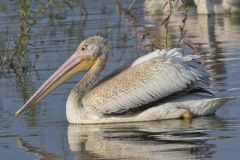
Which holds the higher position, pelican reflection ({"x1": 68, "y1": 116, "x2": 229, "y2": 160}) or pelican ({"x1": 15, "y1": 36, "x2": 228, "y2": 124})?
pelican ({"x1": 15, "y1": 36, "x2": 228, "y2": 124})

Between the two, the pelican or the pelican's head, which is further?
the pelican's head

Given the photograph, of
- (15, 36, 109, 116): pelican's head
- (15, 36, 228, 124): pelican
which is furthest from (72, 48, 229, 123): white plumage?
(15, 36, 109, 116): pelican's head

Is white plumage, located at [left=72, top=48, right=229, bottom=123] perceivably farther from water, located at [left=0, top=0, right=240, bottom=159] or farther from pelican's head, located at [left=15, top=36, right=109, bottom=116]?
pelican's head, located at [left=15, top=36, right=109, bottom=116]

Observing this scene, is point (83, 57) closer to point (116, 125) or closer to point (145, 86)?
point (145, 86)

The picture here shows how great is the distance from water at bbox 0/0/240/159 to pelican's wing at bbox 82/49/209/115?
20cm

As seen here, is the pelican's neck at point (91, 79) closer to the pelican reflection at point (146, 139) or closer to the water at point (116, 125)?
the water at point (116, 125)

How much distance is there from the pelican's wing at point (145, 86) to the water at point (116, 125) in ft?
0.66

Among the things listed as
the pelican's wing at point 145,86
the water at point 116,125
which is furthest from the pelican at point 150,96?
the water at point 116,125

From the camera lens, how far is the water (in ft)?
24.2

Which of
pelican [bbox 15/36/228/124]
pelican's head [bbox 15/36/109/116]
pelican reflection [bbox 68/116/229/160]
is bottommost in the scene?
pelican reflection [bbox 68/116/229/160]

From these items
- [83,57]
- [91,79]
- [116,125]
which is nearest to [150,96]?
[116,125]

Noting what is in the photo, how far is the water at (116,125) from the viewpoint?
7.36 metres

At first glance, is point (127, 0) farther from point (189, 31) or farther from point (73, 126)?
point (73, 126)

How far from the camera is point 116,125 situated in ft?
28.4
